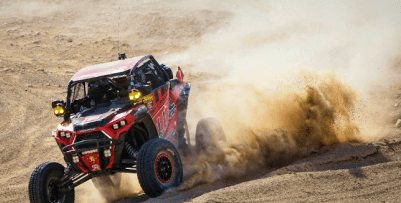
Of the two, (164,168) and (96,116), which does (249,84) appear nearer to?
(164,168)

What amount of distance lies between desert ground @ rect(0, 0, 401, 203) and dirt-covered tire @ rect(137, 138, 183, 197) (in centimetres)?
18

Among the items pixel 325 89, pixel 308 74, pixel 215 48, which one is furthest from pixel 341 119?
pixel 215 48

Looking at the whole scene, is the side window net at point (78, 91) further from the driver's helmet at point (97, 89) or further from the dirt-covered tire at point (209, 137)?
the dirt-covered tire at point (209, 137)

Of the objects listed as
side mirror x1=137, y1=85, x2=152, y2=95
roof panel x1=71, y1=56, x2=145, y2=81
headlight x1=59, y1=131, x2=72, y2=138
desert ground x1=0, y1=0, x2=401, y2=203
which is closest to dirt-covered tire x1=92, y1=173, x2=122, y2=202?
desert ground x1=0, y1=0, x2=401, y2=203

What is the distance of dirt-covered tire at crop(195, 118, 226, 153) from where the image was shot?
8312 mm

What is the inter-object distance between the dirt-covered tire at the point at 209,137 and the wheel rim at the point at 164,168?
5.41 ft

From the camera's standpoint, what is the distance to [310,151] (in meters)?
8.03

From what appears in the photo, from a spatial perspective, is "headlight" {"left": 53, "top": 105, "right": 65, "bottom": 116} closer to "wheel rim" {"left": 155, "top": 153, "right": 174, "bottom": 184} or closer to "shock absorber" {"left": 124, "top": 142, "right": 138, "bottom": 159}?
"shock absorber" {"left": 124, "top": 142, "right": 138, "bottom": 159}

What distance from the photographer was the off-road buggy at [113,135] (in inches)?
253

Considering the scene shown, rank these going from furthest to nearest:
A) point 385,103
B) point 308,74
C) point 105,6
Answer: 1. point 105,6
2. point 385,103
3. point 308,74

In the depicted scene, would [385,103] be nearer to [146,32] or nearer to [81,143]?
[81,143]

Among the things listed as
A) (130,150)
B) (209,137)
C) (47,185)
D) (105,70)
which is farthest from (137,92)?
(209,137)

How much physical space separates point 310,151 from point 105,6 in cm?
2123

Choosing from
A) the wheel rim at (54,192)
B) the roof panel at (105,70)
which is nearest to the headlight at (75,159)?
the wheel rim at (54,192)
